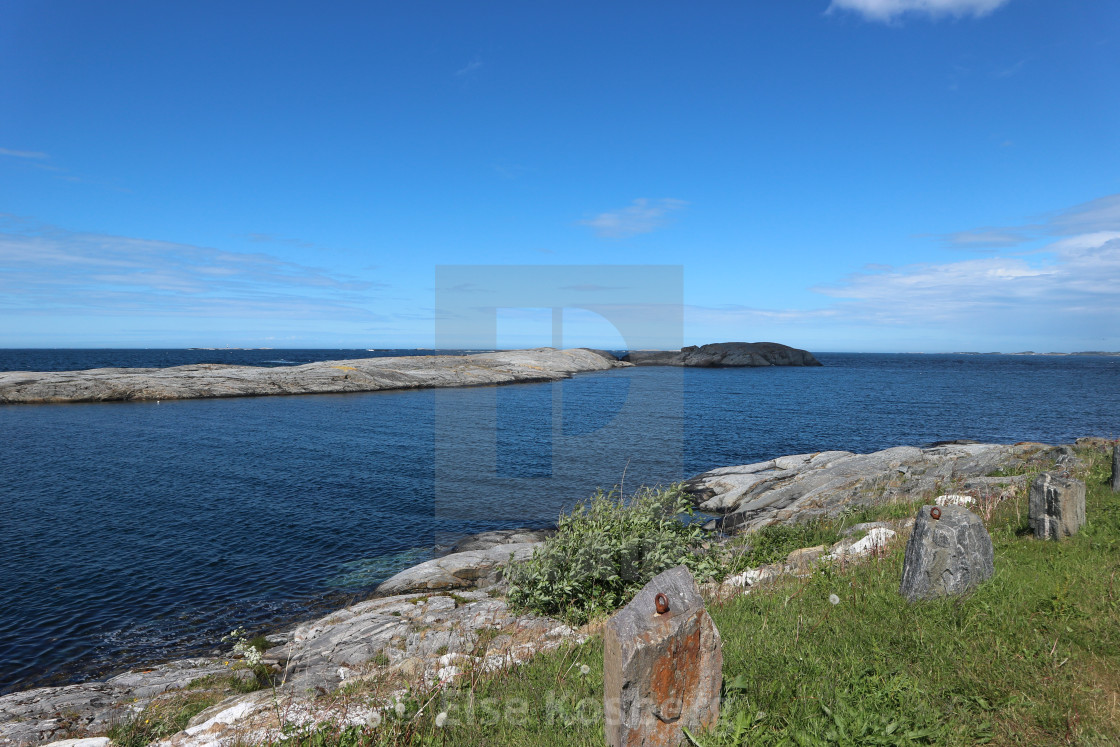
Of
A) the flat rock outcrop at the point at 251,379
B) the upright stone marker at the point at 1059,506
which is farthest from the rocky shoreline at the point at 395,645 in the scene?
the flat rock outcrop at the point at 251,379

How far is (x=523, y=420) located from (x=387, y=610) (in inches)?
1399

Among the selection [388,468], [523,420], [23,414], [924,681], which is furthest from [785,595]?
[23,414]

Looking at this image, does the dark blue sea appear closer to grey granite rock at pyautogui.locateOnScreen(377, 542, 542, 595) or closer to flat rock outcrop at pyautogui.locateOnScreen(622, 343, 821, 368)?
grey granite rock at pyautogui.locateOnScreen(377, 542, 542, 595)

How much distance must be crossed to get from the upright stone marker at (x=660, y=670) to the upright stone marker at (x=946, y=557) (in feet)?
12.8

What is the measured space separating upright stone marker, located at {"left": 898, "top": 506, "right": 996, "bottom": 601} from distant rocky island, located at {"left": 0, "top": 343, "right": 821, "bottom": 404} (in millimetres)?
65290

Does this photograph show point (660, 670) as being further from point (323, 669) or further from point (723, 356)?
point (723, 356)

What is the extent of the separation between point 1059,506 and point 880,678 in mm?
6341

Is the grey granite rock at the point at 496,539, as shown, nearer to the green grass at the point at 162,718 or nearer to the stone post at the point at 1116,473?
the green grass at the point at 162,718

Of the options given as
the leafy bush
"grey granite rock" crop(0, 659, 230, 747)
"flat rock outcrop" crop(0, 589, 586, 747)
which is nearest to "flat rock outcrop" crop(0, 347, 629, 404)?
"grey granite rock" crop(0, 659, 230, 747)

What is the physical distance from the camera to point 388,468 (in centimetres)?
3023

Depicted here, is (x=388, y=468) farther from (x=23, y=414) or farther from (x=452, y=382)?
Result: (x=452, y=382)

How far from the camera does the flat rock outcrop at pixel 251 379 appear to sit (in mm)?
53375

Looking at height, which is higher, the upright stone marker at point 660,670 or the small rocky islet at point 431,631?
the upright stone marker at point 660,670

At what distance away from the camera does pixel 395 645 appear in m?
9.73
